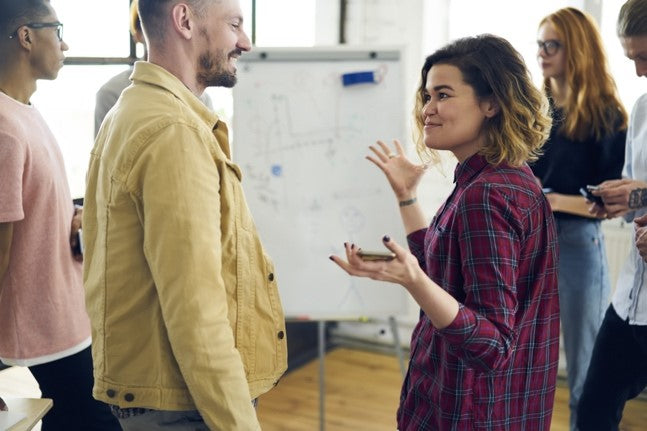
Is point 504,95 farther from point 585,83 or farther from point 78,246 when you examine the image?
point 585,83

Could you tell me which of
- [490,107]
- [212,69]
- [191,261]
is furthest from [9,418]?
[490,107]

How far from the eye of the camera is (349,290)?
2668 mm

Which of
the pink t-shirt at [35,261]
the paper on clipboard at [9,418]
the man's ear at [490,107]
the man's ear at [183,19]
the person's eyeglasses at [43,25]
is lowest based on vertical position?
the paper on clipboard at [9,418]

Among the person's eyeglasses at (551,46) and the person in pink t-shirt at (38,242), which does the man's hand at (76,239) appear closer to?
the person in pink t-shirt at (38,242)

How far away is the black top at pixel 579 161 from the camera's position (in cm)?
256

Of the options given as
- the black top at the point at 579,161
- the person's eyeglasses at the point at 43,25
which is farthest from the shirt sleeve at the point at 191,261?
the black top at the point at 579,161

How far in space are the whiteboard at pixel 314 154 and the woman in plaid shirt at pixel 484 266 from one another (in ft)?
3.81

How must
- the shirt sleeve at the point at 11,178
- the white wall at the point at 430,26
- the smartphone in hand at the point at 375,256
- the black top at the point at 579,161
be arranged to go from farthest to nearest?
the white wall at the point at 430,26, the black top at the point at 579,161, the shirt sleeve at the point at 11,178, the smartphone in hand at the point at 375,256

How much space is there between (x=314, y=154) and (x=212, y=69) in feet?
4.20

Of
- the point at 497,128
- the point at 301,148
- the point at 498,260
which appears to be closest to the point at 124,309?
the point at 498,260

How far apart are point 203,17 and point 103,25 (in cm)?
234

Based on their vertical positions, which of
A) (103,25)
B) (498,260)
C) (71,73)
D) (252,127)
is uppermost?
(103,25)

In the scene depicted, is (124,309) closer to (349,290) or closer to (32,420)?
(32,420)

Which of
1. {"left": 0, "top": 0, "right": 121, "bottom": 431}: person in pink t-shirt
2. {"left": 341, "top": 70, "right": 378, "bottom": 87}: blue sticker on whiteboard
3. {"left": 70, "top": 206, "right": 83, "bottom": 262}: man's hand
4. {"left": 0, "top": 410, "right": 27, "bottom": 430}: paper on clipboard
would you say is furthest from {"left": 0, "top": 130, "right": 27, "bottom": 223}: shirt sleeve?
{"left": 341, "top": 70, "right": 378, "bottom": 87}: blue sticker on whiteboard
